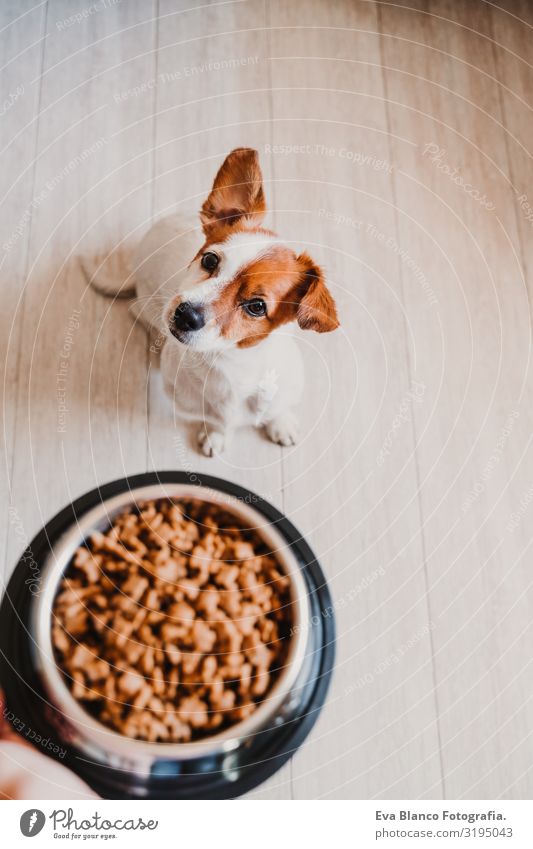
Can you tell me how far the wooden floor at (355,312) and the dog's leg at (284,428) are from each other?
17 mm

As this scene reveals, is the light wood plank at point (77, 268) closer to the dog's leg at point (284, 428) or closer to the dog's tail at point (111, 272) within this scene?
the dog's tail at point (111, 272)

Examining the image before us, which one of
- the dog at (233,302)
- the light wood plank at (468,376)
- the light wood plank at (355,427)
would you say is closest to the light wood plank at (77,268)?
the dog at (233,302)

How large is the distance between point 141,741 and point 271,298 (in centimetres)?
46

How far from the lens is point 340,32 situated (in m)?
1.09

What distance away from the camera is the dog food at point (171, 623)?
2.42 ft

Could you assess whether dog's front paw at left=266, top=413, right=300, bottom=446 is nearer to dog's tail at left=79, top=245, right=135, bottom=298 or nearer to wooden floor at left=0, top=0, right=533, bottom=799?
wooden floor at left=0, top=0, right=533, bottom=799

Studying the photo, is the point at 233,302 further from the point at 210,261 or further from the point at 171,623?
the point at 171,623

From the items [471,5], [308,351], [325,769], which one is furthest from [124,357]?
[471,5]

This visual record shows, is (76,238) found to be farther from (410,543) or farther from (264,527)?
(410,543)

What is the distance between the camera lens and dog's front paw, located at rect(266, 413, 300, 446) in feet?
3.03

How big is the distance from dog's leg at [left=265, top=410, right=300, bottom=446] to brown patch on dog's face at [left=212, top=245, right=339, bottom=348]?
195 millimetres

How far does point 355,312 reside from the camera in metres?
0.99

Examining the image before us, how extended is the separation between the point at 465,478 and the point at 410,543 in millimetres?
115

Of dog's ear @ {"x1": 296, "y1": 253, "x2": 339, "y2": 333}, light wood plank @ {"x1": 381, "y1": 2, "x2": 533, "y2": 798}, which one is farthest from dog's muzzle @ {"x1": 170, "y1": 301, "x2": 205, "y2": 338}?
light wood plank @ {"x1": 381, "y1": 2, "x2": 533, "y2": 798}
